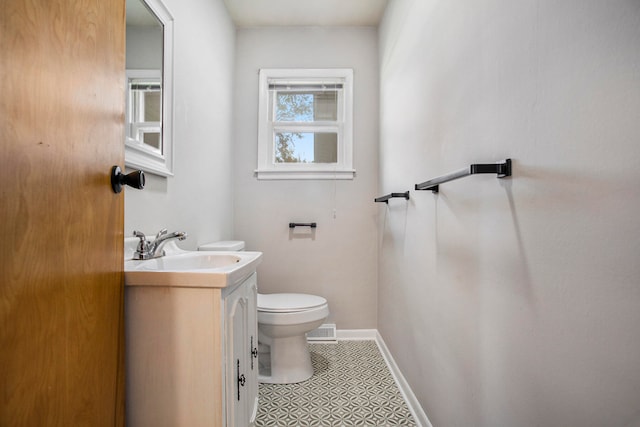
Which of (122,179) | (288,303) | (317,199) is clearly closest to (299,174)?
(317,199)

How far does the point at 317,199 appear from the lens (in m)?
2.59

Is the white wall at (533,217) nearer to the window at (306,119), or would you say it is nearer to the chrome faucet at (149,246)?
the chrome faucet at (149,246)

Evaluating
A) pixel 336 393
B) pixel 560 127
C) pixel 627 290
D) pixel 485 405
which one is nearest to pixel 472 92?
pixel 560 127

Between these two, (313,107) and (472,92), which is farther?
(313,107)

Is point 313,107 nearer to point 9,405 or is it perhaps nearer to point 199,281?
point 199,281

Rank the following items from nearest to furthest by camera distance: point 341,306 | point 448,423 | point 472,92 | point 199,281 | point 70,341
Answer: point 70,341, point 199,281, point 472,92, point 448,423, point 341,306

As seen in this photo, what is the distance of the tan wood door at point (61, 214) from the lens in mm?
516

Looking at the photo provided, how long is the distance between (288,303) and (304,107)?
5.21 feet

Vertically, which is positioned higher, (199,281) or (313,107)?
(313,107)

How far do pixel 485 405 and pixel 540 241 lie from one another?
540 millimetres

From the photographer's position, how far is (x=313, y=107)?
2.67 m

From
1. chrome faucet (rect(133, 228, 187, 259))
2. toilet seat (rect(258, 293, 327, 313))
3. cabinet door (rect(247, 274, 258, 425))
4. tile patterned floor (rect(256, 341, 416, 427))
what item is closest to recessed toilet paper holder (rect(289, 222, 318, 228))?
toilet seat (rect(258, 293, 327, 313))

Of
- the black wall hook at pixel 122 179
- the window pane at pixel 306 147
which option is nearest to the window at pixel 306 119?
the window pane at pixel 306 147

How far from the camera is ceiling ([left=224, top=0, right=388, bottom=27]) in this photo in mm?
2318
